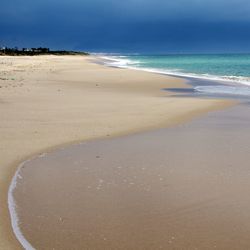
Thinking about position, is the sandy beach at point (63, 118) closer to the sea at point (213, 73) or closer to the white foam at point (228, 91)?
the white foam at point (228, 91)

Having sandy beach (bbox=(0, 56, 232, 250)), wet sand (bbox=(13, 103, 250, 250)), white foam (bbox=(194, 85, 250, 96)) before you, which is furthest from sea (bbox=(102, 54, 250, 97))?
wet sand (bbox=(13, 103, 250, 250))

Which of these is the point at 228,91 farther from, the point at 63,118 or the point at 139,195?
the point at 139,195

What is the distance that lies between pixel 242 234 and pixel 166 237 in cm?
70

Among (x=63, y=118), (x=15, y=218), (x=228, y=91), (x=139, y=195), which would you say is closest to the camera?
(x=15, y=218)

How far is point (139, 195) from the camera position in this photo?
547 cm

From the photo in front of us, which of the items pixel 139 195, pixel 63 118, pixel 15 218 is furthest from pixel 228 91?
pixel 15 218

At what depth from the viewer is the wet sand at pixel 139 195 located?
4320 millimetres

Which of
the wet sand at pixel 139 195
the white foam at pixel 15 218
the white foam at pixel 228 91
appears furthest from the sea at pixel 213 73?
the white foam at pixel 15 218

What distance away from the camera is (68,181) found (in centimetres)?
604

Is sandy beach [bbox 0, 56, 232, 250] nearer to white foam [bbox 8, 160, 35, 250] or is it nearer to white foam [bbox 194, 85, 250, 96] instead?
white foam [bbox 8, 160, 35, 250]

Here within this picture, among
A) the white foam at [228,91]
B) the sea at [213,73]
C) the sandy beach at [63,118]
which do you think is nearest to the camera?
the sandy beach at [63,118]

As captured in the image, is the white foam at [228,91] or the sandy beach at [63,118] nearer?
the sandy beach at [63,118]

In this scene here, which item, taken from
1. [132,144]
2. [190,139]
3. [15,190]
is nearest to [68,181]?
[15,190]

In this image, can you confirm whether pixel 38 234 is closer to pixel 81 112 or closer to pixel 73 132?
pixel 73 132
